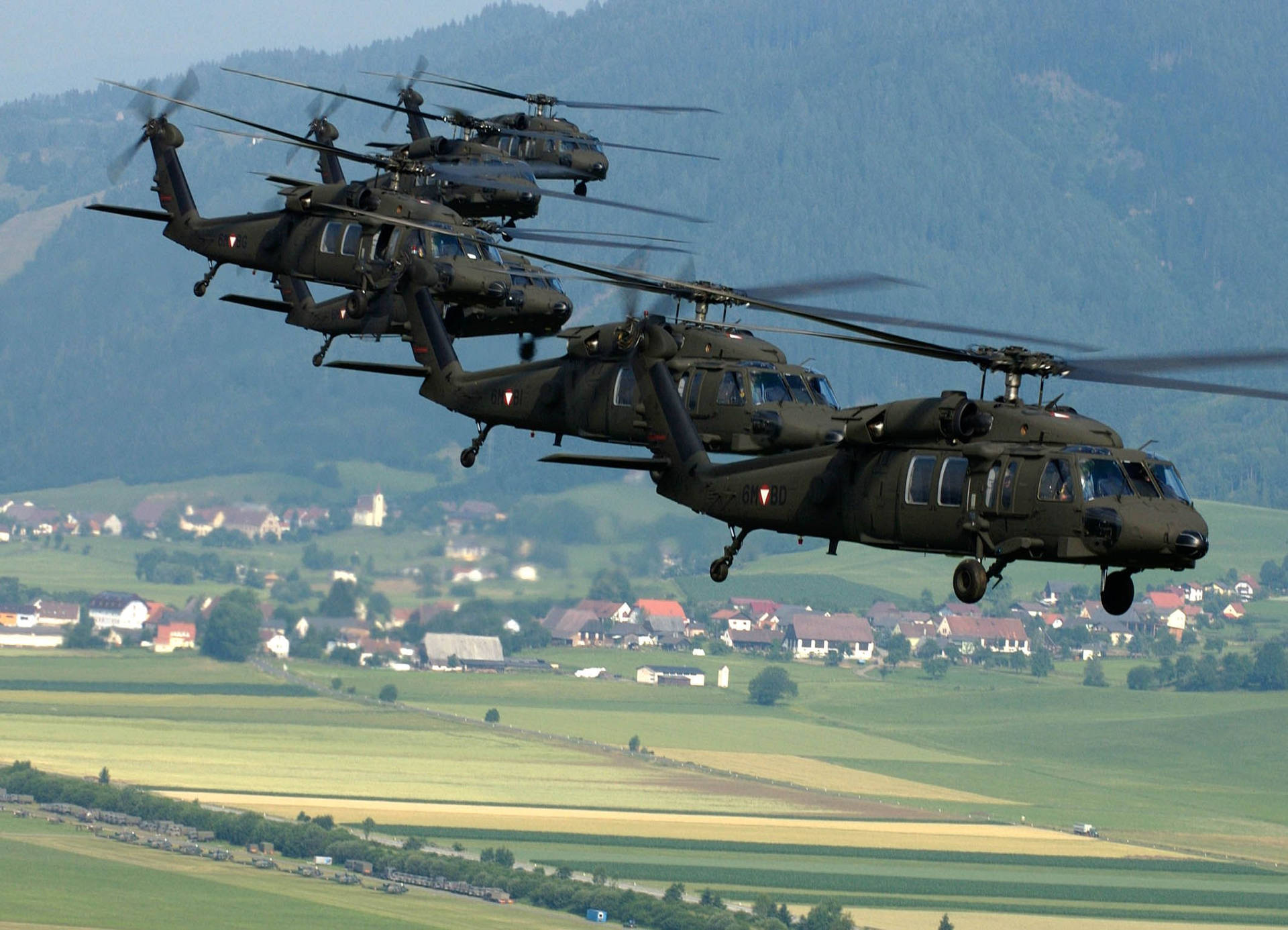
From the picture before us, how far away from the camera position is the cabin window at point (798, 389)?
45469mm

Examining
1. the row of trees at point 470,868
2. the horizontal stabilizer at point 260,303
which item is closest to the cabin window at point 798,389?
the horizontal stabilizer at point 260,303

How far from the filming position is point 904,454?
1486 inches

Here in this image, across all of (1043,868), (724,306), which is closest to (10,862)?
(1043,868)

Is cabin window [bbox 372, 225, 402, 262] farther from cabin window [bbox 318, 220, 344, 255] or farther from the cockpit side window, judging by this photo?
cabin window [bbox 318, 220, 344, 255]

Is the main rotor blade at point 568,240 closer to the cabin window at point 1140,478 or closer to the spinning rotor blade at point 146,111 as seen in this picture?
the cabin window at point 1140,478

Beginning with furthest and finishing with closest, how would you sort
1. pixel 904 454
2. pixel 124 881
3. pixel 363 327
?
pixel 124 881, pixel 363 327, pixel 904 454

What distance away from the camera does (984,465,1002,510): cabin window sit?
117 feet

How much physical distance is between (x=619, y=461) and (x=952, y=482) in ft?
28.5

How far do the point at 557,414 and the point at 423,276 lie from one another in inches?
215

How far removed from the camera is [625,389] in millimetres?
46938

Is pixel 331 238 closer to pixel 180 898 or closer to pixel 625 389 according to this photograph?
pixel 625 389

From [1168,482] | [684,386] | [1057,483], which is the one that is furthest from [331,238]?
[1168,482]

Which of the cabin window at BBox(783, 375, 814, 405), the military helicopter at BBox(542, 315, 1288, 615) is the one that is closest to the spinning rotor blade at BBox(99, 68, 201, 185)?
the cabin window at BBox(783, 375, 814, 405)

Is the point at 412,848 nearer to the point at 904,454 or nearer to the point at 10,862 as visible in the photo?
the point at 10,862
